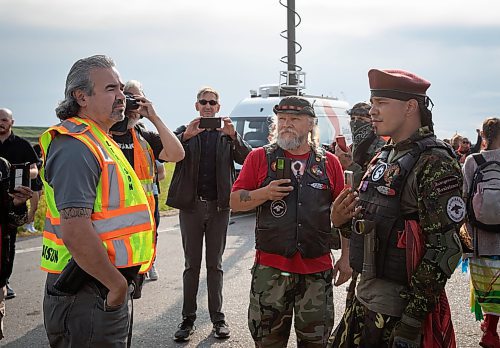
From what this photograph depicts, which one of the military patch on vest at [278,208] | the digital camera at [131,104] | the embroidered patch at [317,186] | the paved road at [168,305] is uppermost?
the digital camera at [131,104]

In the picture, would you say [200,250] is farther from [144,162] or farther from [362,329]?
[362,329]

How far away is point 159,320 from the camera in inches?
232

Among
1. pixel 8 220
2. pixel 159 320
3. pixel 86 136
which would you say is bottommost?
pixel 159 320

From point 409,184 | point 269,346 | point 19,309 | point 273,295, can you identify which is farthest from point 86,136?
point 19,309

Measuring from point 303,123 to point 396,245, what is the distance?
148 centimetres

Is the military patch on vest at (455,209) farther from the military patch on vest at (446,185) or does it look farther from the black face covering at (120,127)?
the black face covering at (120,127)

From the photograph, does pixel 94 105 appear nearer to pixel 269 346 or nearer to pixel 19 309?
pixel 269 346

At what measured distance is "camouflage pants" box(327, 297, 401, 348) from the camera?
2.86 meters

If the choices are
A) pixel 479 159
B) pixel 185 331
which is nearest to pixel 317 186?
pixel 479 159

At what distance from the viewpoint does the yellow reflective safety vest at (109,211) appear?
257 cm

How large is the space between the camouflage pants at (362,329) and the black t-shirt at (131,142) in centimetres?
223

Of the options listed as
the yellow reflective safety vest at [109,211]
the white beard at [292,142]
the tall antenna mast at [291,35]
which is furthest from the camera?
the tall antenna mast at [291,35]

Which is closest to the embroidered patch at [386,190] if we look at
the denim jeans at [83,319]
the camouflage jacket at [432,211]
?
the camouflage jacket at [432,211]

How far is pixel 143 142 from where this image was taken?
185 inches
